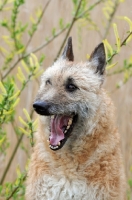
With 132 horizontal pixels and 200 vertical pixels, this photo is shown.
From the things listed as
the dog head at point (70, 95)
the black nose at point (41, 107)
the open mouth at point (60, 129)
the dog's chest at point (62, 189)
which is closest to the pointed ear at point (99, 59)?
the dog head at point (70, 95)

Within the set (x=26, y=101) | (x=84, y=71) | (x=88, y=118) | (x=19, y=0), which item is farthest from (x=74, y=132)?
(x=26, y=101)

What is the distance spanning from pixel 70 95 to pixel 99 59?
0.38 metres

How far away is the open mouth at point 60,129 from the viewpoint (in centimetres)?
393

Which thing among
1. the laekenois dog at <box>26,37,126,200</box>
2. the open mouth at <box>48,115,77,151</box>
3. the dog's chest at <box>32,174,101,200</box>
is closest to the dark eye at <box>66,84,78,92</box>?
the laekenois dog at <box>26,37,126,200</box>

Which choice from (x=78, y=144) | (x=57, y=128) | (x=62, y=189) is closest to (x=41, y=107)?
(x=57, y=128)

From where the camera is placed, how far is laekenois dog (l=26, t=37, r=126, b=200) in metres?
3.98

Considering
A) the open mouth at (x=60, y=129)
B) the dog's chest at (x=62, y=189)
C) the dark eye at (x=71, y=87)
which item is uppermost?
the dark eye at (x=71, y=87)

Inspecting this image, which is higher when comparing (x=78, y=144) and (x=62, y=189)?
(x=78, y=144)

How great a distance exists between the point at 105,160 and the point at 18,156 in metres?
2.42

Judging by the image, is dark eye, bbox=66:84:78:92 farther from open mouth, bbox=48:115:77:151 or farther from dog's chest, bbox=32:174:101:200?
dog's chest, bbox=32:174:101:200

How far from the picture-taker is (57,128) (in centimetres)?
396

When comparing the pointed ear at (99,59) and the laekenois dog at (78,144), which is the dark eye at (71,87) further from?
the pointed ear at (99,59)

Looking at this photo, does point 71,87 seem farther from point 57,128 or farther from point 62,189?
point 62,189

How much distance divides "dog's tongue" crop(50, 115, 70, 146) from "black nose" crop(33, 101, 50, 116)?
21 centimetres
